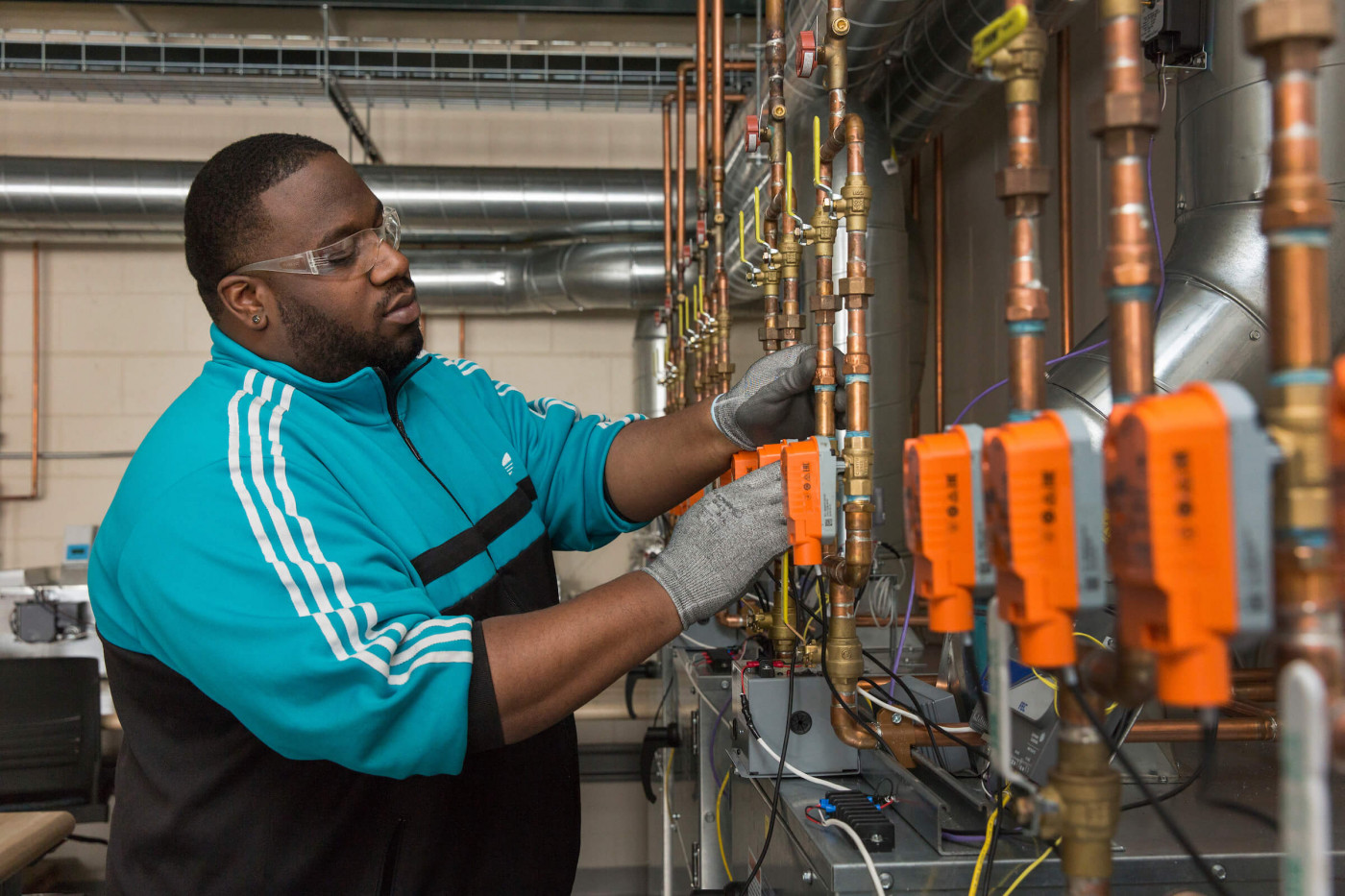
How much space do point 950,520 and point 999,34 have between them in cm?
30

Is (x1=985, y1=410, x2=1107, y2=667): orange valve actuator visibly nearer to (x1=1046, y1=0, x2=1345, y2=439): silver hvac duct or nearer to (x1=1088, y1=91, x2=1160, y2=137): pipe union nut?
(x1=1088, y1=91, x2=1160, y2=137): pipe union nut

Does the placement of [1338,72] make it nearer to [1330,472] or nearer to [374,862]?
[1330,472]

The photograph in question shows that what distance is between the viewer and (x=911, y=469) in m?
0.60

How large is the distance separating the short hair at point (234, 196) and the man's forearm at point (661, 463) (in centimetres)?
55

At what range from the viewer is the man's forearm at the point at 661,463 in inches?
52.8

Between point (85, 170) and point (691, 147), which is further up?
point (691, 147)

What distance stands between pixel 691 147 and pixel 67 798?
3.21 metres

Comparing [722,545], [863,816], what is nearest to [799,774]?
[863,816]

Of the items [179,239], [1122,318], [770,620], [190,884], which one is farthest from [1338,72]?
[179,239]

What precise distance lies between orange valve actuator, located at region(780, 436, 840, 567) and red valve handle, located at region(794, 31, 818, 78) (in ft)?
1.74

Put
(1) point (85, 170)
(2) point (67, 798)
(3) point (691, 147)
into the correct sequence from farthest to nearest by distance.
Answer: (3) point (691, 147) < (1) point (85, 170) < (2) point (67, 798)

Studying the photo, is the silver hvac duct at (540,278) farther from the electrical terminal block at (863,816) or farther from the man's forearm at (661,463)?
the electrical terminal block at (863,816)

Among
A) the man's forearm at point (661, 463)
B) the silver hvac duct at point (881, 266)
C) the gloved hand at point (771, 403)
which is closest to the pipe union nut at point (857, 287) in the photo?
the gloved hand at point (771, 403)

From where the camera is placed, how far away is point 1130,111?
51 cm
